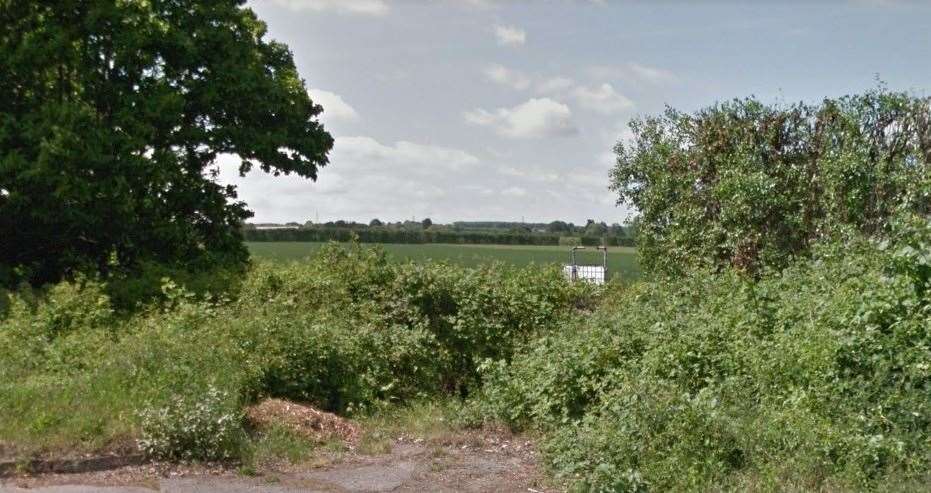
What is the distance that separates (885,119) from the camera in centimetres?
1356

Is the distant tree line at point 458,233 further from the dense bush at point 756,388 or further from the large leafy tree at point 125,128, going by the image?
the dense bush at point 756,388

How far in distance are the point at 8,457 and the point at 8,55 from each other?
9666 millimetres

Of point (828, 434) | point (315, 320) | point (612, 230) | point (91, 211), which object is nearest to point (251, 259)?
point (91, 211)

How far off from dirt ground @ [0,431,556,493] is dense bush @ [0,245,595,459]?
39cm

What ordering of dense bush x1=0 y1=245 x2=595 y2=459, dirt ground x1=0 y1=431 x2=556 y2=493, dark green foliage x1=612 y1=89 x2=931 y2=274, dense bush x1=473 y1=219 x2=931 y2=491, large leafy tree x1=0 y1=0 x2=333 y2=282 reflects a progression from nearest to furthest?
dense bush x1=473 y1=219 x2=931 y2=491, dirt ground x1=0 y1=431 x2=556 y2=493, dense bush x1=0 y1=245 x2=595 y2=459, dark green foliage x1=612 y1=89 x2=931 y2=274, large leafy tree x1=0 y1=0 x2=333 y2=282

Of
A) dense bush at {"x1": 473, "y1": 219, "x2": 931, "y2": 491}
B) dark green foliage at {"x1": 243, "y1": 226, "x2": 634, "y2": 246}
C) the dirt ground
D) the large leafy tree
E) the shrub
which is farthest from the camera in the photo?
dark green foliage at {"x1": 243, "y1": 226, "x2": 634, "y2": 246}

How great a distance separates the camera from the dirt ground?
285 inches

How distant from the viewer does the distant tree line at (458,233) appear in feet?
89.8

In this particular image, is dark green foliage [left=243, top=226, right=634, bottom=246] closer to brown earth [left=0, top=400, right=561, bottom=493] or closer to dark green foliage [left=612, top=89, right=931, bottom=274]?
dark green foliage [left=612, top=89, right=931, bottom=274]

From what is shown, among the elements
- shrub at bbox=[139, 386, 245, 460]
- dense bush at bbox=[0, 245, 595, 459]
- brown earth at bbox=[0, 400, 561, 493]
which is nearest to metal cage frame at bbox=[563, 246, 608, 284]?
dense bush at bbox=[0, 245, 595, 459]

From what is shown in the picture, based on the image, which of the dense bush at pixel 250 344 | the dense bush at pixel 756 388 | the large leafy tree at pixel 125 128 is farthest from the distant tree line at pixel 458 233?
the dense bush at pixel 756 388

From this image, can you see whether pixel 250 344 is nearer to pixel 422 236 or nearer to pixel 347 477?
pixel 347 477

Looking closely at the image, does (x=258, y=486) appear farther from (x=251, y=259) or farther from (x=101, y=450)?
(x=251, y=259)

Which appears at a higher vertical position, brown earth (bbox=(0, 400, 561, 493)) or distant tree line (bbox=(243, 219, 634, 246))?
distant tree line (bbox=(243, 219, 634, 246))
